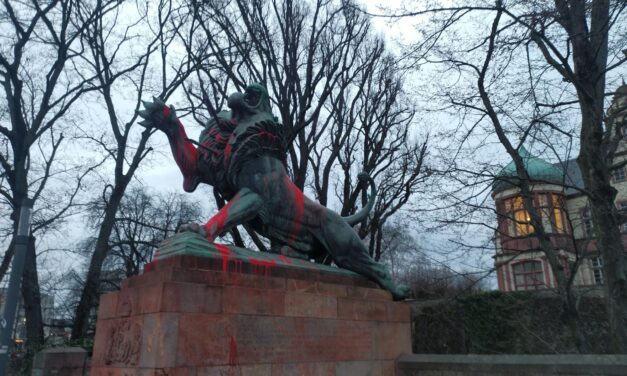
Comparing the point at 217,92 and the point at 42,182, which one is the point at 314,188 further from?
the point at 42,182

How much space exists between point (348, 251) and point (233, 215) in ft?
6.14

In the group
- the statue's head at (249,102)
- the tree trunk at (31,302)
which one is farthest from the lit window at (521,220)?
the tree trunk at (31,302)

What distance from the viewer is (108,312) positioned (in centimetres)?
552

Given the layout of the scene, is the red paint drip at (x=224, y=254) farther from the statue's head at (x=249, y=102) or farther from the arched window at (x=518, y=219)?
the arched window at (x=518, y=219)

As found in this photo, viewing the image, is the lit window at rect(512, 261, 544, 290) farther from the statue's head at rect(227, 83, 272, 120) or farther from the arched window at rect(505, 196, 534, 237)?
the statue's head at rect(227, 83, 272, 120)

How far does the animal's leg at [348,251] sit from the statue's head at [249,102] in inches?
70.4

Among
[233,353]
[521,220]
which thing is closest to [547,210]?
[521,220]

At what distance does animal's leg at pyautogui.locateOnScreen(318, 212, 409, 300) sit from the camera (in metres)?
6.98

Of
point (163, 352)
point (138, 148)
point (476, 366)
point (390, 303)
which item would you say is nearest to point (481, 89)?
point (390, 303)

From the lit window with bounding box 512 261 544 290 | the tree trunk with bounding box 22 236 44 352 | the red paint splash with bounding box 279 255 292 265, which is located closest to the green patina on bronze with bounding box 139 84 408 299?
the red paint splash with bounding box 279 255 292 265

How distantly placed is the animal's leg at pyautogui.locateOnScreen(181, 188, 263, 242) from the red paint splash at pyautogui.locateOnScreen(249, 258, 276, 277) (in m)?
0.55

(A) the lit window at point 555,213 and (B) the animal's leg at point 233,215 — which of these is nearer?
(B) the animal's leg at point 233,215

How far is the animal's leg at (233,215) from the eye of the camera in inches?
224

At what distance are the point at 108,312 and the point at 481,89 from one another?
846 centimetres
